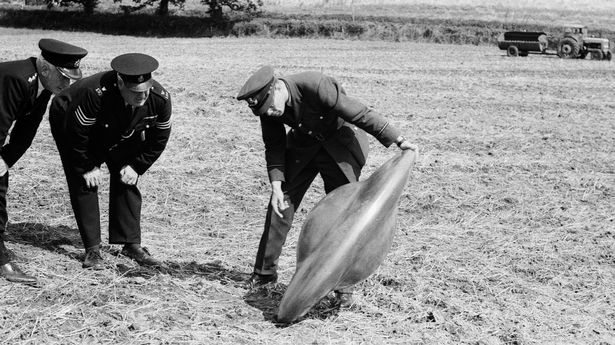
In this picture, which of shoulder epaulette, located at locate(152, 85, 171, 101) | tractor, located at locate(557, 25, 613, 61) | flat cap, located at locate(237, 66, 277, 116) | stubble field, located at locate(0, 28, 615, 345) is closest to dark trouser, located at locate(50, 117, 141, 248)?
stubble field, located at locate(0, 28, 615, 345)

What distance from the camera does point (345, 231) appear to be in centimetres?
443

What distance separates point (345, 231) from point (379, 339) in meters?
0.65

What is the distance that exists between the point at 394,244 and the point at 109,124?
7.91 ft

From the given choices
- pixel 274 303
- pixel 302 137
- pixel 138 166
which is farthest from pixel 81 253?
pixel 302 137

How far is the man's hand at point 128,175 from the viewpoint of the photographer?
542cm

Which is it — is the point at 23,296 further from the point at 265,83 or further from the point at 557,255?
the point at 557,255

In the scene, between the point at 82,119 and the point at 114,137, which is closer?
the point at 82,119

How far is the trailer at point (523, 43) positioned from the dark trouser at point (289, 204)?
74.1 feet

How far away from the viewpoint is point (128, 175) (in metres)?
5.43

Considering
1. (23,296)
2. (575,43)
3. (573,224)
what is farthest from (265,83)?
(575,43)

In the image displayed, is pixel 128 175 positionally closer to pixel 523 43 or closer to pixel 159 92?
pixel 159 92

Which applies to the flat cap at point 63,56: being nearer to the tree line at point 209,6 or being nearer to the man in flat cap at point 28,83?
the man in flat cap at point 28,83

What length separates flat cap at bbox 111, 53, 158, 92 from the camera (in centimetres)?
484

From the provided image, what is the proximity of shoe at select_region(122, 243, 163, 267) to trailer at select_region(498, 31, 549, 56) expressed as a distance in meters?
22.5
